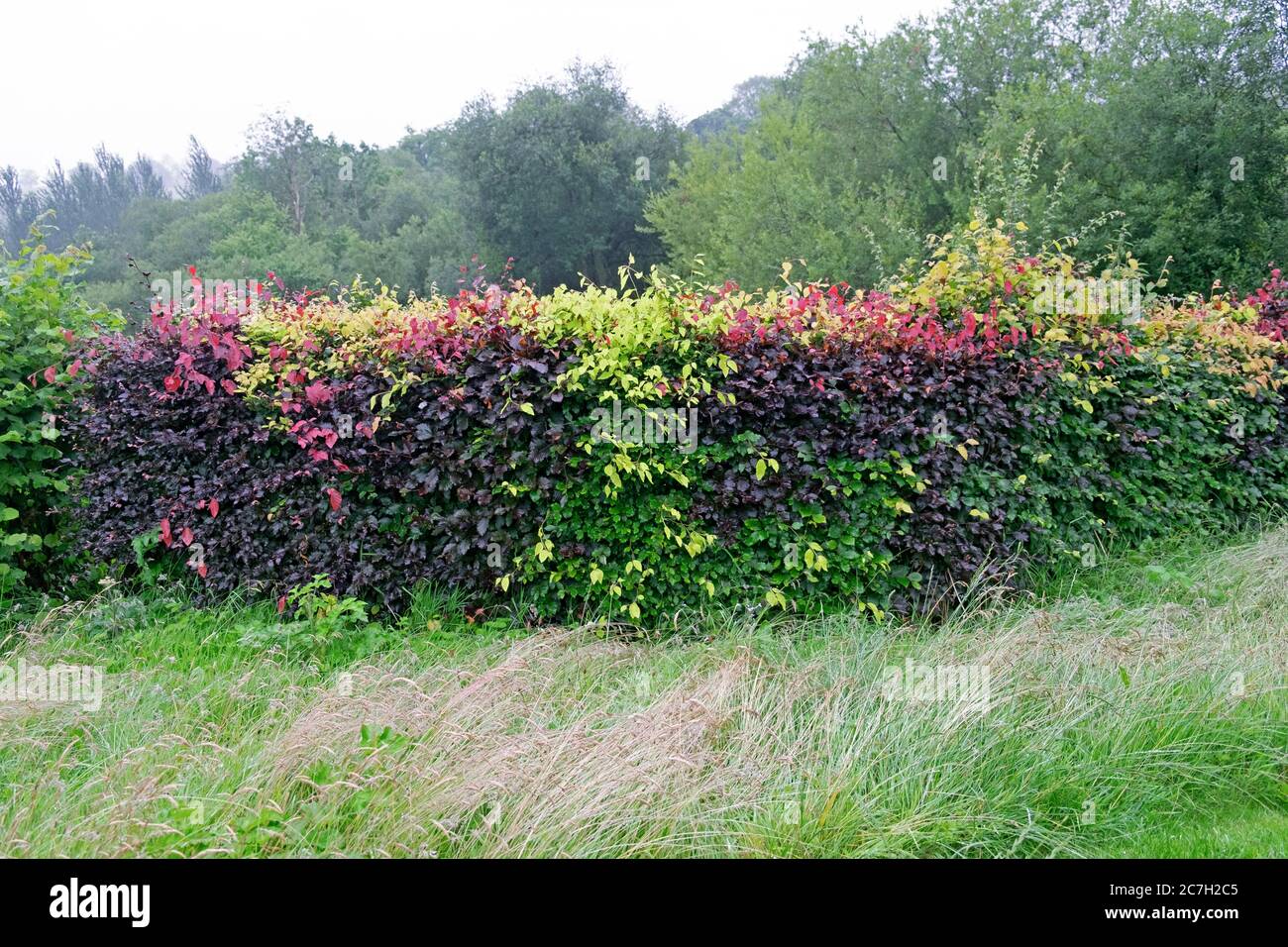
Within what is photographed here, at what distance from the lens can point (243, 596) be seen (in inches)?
210

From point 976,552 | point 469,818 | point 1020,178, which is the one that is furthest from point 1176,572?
point 1020,178

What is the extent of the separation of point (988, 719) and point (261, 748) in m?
2.79

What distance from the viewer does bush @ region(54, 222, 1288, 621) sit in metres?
5.01

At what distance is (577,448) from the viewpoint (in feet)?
16.5

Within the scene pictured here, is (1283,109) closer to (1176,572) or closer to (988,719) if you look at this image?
(1176,572)
